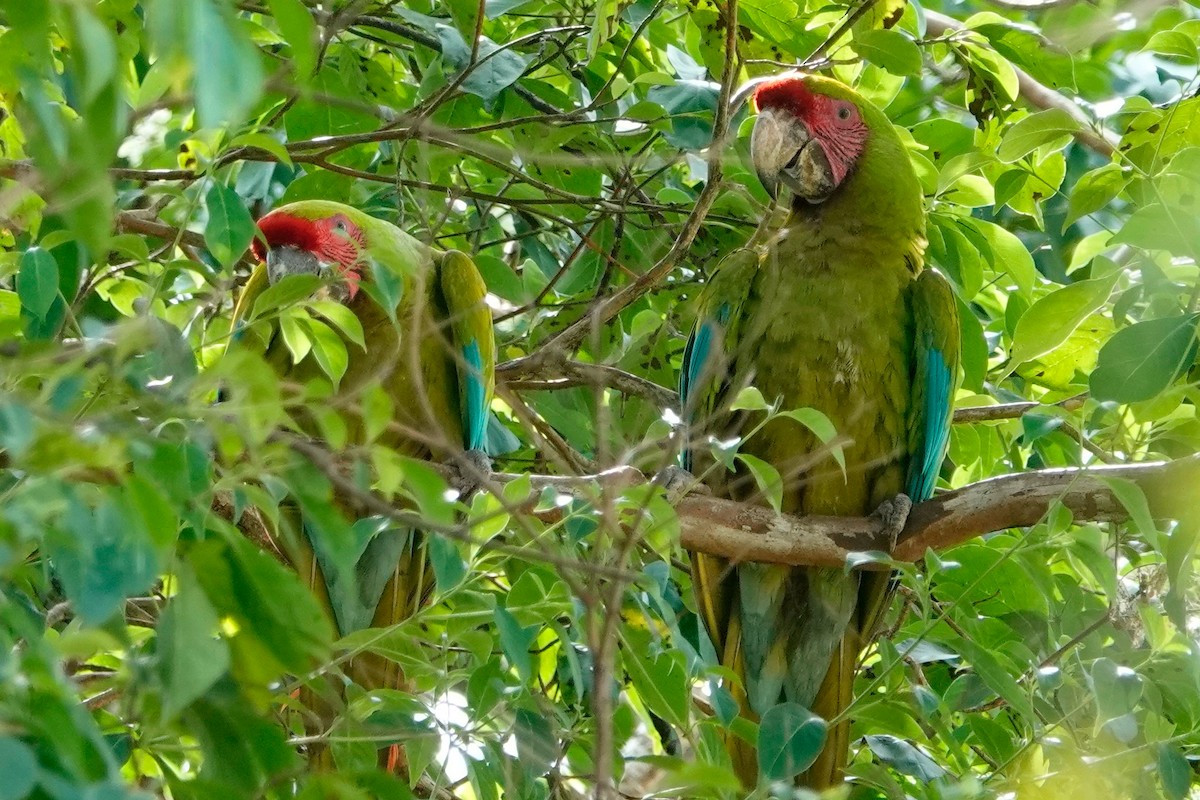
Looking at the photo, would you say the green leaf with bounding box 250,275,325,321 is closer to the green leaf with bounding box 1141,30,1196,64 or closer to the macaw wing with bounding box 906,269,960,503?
the green leaf with bounding box 1141,30,1196,64

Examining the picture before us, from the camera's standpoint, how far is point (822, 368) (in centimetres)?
224

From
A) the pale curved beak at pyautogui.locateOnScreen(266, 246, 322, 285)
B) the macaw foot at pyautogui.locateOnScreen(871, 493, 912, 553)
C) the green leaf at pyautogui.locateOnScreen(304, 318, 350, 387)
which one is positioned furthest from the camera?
the pale curved beak at pyautogui.locateOnScreen(266, 246, 322, 285)

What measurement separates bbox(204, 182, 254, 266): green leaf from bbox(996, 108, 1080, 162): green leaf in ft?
3.17

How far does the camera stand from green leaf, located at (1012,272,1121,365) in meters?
1.58

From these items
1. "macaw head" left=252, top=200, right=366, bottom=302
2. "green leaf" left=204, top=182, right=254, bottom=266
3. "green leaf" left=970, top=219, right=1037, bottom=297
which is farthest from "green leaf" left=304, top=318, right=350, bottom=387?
"green leaf" left=970, top=219, right=1037, bottom=297

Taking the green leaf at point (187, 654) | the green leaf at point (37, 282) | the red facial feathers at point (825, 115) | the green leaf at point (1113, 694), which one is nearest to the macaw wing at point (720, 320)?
the red facial feathers at point (825, 115)

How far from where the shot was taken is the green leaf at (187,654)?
0.73 metres

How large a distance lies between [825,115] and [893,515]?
76 centimetres

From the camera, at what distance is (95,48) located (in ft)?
1.76

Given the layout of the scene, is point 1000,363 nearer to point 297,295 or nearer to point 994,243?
point 994,243

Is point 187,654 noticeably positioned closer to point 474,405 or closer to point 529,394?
point 474,405

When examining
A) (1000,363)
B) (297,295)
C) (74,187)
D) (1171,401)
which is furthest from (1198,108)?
(74,187)

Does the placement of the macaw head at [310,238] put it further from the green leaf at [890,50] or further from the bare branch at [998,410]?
the bare branch at [998,410]

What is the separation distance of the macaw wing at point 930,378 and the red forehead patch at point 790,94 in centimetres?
38
